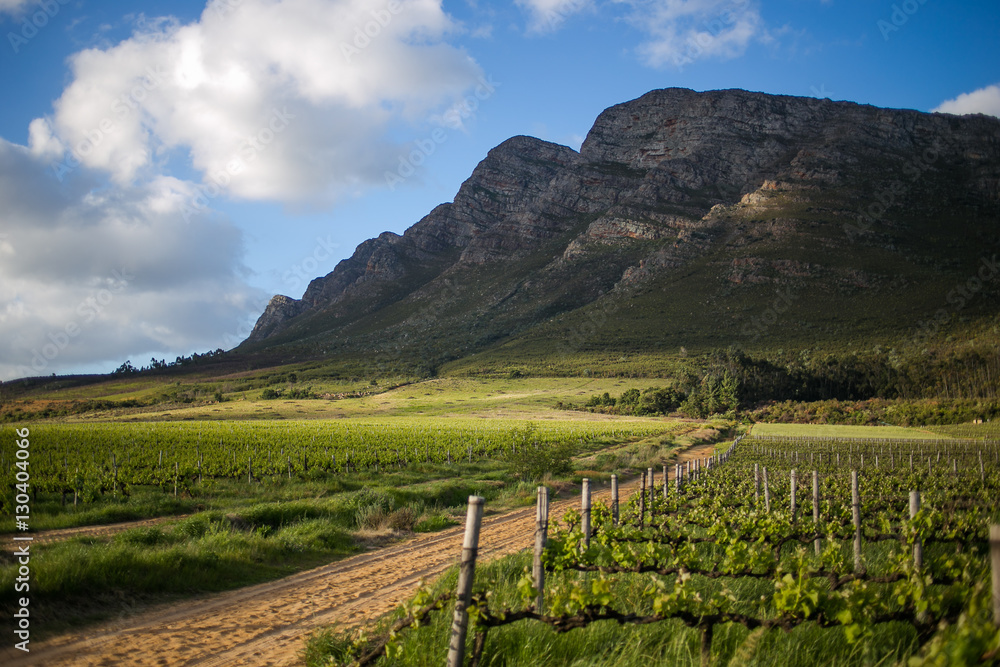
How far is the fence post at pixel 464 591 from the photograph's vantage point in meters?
3.38

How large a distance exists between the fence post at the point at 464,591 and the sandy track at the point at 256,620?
8.94 feet

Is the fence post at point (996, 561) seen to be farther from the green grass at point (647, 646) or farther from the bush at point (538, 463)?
the bush at point (538, 463)

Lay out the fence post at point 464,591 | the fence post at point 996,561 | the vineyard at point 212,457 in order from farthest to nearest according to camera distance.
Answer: the vineyard at point 212,457 < the fence post at point 464,591 < the fence post at point 996,561

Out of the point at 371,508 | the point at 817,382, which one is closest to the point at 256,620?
the point at 371,508

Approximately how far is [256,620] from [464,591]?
434 centimetres

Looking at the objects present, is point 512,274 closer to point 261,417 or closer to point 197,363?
point 197,363

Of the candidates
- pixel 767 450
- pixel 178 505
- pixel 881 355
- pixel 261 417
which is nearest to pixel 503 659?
pixel 178 505

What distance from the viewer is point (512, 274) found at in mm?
164000

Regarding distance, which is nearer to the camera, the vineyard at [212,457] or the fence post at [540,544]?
the fence post at [540,544]

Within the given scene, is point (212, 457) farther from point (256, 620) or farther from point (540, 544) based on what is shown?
point (540, 544)

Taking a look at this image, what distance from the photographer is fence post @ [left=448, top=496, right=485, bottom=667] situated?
3.38m

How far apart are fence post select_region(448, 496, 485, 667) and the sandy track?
272 centimetres

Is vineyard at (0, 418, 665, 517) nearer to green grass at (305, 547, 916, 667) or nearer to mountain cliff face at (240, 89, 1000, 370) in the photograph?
green grass at (305, 547, 916, 667)

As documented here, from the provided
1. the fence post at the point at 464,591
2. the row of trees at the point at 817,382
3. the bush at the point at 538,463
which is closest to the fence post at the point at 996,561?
the fence post at the point at 464,591
